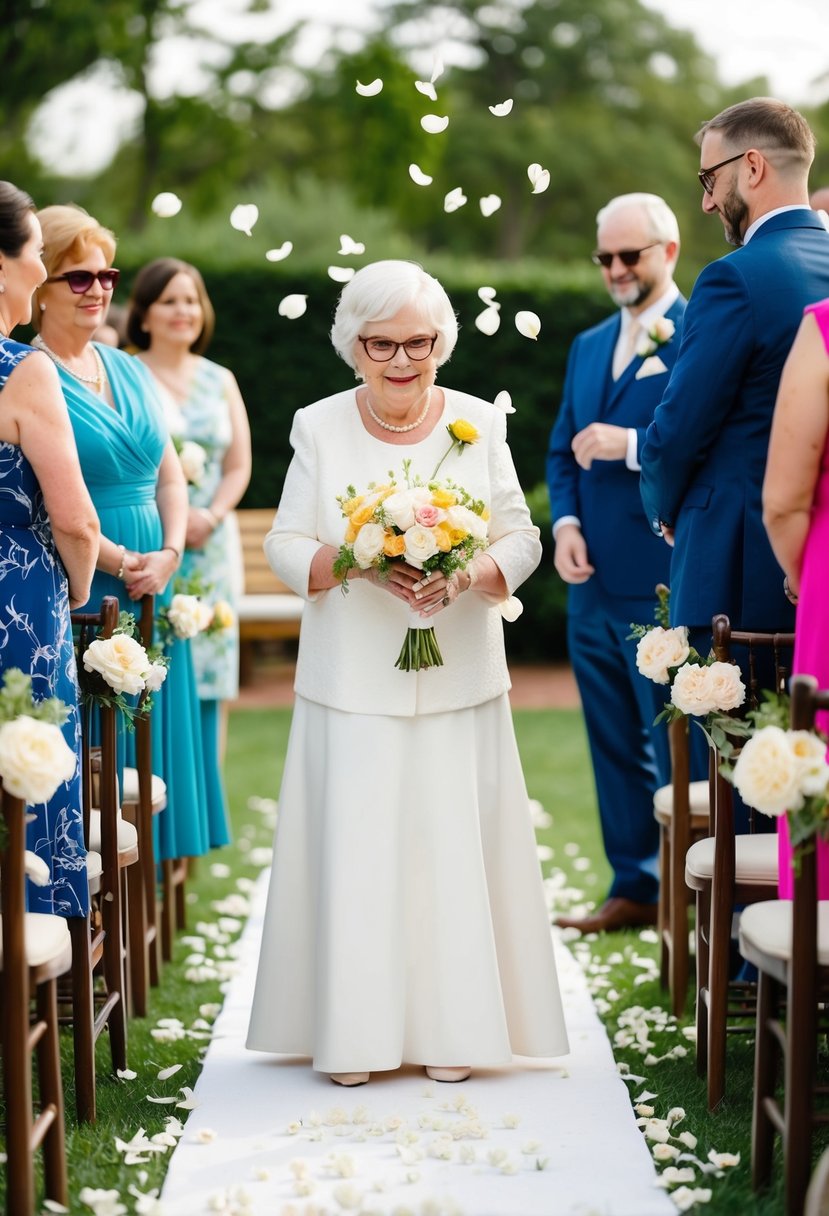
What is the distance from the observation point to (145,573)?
5.61m

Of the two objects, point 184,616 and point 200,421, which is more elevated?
point 200,421

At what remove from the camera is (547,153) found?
31.2m

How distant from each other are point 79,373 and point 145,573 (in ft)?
2.40

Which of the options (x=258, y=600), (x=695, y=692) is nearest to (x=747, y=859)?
(x=695, y=692)

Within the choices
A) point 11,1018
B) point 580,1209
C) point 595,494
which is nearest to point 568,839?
point 595,494

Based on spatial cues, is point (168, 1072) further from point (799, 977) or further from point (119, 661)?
point (799, 977)

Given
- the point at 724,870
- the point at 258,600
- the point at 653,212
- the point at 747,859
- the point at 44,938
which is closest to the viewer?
the point at 44,938

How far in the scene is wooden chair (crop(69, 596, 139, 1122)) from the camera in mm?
4363

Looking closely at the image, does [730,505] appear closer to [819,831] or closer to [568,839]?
[819,831]

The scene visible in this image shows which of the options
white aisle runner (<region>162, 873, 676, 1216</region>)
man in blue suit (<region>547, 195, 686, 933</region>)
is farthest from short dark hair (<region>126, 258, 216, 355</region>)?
white aisle runner (<region>162, 873, 676, 1216</region>)

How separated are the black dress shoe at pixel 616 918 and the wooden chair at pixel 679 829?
85 cm

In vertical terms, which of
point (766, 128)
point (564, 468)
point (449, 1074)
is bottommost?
point (449, 1074)

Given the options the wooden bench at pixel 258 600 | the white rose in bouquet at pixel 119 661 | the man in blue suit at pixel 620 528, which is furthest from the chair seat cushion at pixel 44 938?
the wooden bench at pixel 258 600

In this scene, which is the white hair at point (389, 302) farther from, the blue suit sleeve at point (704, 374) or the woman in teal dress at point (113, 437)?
the woman in teal dress at point (113, 437)
